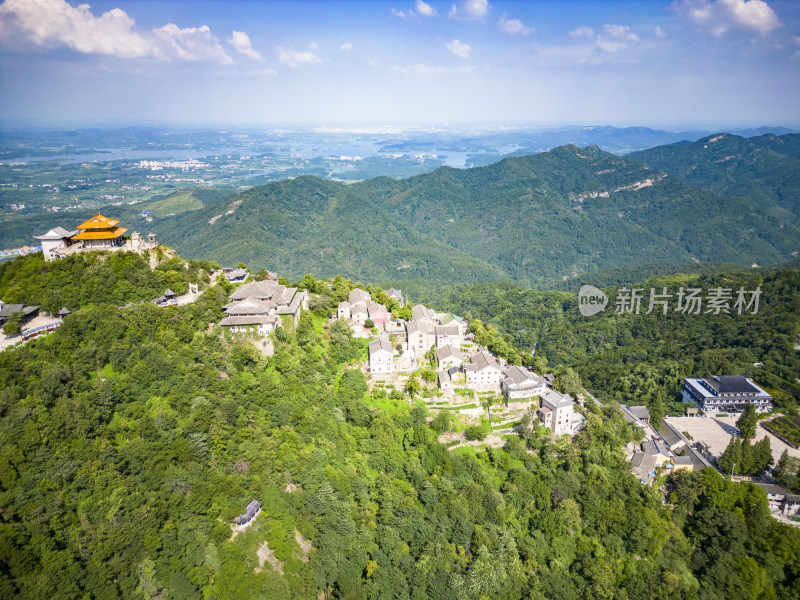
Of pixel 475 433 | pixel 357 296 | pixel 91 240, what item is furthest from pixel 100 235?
pixel 475 433

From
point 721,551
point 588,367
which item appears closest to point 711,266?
point 588,367

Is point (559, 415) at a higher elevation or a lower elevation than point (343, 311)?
lower

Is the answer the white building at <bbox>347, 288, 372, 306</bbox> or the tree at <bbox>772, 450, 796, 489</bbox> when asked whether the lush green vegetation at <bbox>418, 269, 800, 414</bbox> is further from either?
the white building at <bbox>347, 288, 372, 306</bbox>

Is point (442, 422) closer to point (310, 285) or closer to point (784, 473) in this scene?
point (310, 285)

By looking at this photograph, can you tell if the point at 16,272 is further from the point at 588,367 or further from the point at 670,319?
the point at 670,319

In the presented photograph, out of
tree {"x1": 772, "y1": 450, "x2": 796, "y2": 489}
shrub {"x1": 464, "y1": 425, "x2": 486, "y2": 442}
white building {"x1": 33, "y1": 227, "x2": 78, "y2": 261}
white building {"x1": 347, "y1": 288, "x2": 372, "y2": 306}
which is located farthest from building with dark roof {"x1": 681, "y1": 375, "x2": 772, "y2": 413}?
white building {"x1": 33, "y1": 227, "x2": 78, "y2": 261}

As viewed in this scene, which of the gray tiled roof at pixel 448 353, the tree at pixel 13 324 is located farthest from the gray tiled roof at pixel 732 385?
the tree at pixel 13 324
